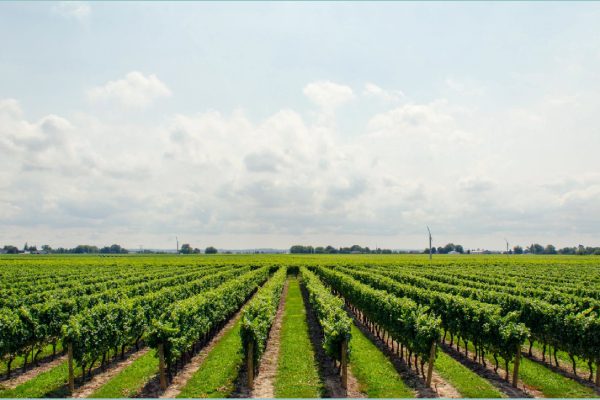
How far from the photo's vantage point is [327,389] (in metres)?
15.4

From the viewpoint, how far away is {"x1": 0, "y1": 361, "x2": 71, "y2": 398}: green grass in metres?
15.1

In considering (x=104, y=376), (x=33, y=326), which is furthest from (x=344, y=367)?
(x=33, y=326)

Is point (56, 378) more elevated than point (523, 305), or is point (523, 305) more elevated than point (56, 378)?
point (523, 305)

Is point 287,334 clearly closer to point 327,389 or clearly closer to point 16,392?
point 327,389

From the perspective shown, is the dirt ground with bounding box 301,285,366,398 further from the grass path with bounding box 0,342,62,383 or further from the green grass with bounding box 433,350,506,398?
the grass path with bounding box 0,342,62,383

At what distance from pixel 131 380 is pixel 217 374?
3.34m

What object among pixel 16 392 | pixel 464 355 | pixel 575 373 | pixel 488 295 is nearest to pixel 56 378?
pixel 16 392

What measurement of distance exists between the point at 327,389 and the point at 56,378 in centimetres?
1077

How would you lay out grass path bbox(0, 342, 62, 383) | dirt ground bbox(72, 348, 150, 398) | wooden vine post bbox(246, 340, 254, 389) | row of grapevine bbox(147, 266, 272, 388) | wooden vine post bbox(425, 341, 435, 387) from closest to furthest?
dirt ground bbox(72, 348, 150, 398) < wooden vine post bbox(246, 340, 254, 389) < wooden vine post bbox(425, 341, 435, 387) < row of grapevine bbox(147, 266, 272, 388) < grass path bbox(0, 342, 62, 383)

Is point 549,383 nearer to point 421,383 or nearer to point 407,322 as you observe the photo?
point 421,383

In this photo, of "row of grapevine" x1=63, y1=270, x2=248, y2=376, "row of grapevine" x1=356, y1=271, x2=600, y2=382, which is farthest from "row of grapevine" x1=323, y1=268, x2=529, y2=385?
"row of grapevine" x1=63, y1=270, x2=248, y2=376

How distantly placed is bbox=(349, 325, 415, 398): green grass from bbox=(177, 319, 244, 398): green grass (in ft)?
16.3

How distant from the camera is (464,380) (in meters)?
16.8

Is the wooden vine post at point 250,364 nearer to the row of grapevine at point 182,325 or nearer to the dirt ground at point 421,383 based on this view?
the row of grapevine at point 182,325
